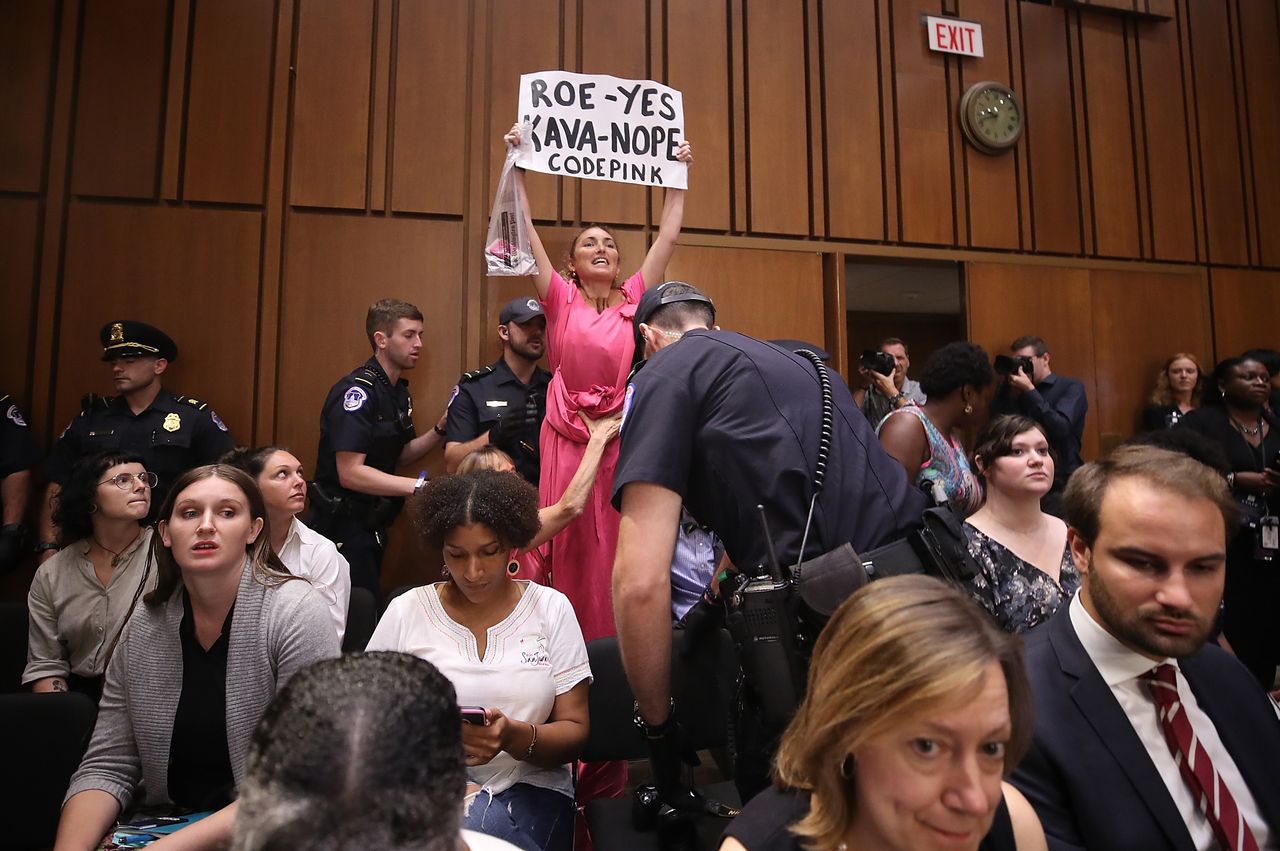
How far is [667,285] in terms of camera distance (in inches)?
70.4

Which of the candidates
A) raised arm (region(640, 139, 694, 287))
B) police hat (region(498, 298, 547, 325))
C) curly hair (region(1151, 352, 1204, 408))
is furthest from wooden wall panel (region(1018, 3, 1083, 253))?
police hat (region(498, 298, 547, 325))

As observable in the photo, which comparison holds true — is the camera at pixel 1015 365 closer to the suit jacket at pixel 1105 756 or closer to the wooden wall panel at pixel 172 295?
the suit jacket at pixel 1105 756

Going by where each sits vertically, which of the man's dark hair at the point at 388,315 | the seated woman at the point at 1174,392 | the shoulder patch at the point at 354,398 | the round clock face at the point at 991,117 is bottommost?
the shoulder patch at the point at 354,398

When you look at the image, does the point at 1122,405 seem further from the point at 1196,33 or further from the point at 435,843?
the point at 435,843

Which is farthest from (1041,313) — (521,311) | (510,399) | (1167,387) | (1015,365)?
(510,399)

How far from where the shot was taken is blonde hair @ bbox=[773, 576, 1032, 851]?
33.4 inches

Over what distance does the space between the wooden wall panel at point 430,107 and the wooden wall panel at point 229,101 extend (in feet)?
1.98

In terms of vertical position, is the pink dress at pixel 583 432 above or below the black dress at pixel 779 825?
above

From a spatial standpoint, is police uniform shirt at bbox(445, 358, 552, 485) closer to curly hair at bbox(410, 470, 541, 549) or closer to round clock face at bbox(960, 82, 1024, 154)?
curly hair at bbox(410, 470, 541, 549)

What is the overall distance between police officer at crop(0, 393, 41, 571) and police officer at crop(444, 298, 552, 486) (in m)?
1.68

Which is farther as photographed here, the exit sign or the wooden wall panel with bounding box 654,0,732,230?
the exit sign

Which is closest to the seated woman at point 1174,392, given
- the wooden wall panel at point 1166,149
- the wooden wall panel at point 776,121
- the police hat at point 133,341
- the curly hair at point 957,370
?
the wooden wall panel at point 1166,149

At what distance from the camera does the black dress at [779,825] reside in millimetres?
897

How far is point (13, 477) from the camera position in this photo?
312 cm
